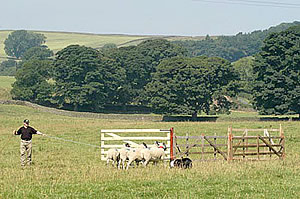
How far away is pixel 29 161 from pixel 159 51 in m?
102

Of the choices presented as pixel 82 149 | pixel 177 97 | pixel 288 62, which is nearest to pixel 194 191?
pixel 82 149

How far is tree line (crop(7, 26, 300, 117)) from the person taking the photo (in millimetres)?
79188

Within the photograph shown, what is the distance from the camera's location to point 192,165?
23094 millimetres

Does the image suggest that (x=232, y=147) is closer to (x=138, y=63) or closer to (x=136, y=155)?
(x=136, y=155)

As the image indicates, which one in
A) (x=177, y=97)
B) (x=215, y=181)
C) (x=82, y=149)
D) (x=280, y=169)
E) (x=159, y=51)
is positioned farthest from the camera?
(x=159, y=51)

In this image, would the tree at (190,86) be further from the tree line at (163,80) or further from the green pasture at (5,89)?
the green pasture at (5,89)

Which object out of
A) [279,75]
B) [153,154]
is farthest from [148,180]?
[279,75]

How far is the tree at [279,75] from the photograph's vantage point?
77.6 meters

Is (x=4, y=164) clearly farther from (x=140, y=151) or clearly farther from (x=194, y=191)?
(x=194, y=191)

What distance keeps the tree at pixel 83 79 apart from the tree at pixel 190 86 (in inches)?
508

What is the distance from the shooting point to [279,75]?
258ft

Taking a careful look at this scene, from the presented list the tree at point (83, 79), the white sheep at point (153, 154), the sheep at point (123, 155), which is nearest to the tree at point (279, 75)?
the tree at point (83, 79)

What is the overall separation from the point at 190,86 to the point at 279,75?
685 inches

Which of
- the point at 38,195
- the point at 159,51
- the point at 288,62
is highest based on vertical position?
the point at 159,51
